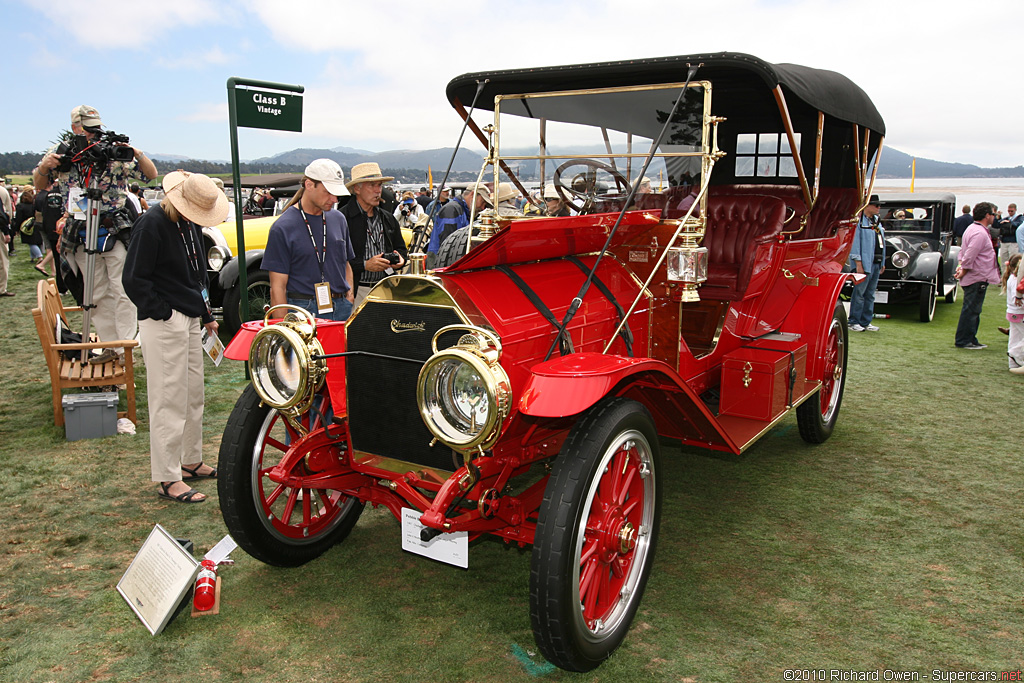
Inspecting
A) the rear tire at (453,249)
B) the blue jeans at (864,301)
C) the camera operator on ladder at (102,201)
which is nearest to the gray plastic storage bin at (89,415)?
the camera operator on ladder at (102,201)

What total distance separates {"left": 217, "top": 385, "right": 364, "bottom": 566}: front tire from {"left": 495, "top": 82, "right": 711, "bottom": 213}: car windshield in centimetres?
195

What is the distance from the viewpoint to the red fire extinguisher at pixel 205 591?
9.45 ft

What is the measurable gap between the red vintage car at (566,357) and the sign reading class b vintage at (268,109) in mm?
2097

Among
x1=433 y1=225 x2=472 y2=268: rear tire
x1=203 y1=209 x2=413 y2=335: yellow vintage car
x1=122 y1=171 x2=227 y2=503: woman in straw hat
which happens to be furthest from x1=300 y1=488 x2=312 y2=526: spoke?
x1=203 y1=209 x2=413 y2=335: yellow vintage car

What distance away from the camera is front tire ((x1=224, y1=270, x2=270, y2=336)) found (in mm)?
7738

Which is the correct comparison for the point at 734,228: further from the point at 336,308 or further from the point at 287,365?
the point at 287,365

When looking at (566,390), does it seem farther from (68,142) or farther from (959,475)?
(68,142)

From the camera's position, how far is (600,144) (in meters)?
4.19

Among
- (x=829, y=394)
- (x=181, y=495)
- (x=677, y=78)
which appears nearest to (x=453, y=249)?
(x=677, y=78)

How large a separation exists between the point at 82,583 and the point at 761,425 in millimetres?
3321

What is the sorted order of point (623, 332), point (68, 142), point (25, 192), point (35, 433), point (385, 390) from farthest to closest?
point (25, 192) → point (68, 142) → point (35, 433) → point (623, 332) → point (385, 390)

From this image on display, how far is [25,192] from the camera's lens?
17125mm

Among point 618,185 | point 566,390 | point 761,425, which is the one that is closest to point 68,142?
point 618,185

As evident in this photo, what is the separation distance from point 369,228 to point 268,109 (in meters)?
1.46
